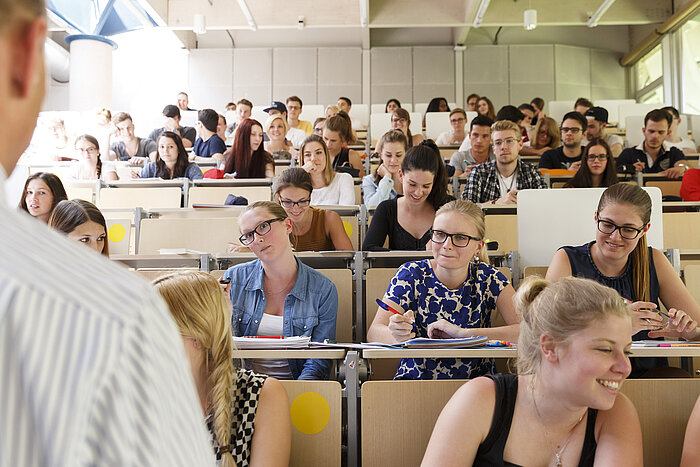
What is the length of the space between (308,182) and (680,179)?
334cm

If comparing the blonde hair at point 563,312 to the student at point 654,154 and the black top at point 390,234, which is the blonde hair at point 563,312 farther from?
the student at point 654,154

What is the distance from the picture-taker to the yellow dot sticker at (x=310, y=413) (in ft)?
5.74

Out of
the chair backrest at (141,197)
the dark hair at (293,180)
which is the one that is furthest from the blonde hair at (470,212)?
the chair backrest at (141,197)

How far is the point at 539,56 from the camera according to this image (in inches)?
499

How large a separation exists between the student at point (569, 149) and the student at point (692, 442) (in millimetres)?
4076

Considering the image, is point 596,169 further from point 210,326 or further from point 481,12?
point 481,12

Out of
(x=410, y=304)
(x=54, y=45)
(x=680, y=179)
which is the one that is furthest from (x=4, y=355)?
(x=54, y=45)

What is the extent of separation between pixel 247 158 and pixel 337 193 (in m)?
1.08

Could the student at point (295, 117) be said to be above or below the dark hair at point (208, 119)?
above

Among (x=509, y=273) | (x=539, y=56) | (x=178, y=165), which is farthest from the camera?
(x=539, y=56)

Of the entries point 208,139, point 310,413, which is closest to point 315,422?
point 310,413

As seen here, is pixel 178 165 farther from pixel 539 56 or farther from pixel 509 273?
pixel 539 56

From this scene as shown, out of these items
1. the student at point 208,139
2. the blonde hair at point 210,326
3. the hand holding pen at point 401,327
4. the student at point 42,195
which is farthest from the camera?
the student at point 208,139

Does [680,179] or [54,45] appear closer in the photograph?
[680,179]
